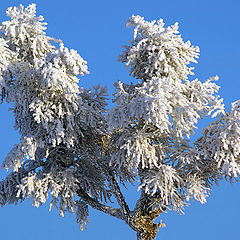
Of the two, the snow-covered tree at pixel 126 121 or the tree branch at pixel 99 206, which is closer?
the snow-covered tree at pixel 126 121

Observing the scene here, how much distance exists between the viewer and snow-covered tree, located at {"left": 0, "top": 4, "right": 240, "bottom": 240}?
1185 centimetres

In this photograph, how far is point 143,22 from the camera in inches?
499

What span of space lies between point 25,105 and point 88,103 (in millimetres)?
2093

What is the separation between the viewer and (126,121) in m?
11.8

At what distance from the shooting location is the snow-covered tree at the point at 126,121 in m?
11.9

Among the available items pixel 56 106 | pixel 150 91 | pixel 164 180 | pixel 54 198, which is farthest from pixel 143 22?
pixel 54 198

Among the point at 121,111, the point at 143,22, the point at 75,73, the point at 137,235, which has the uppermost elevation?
the point at 143,22

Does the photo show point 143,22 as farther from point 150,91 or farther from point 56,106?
point 56,106

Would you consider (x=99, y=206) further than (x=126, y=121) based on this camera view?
Yes

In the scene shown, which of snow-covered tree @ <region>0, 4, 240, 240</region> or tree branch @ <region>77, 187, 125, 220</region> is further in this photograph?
tree branch @ <region>77, 187, 125, 220</region>

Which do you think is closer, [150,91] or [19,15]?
[150,91]

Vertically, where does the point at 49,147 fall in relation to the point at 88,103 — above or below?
below

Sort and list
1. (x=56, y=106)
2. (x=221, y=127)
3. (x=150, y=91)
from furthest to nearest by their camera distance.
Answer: (x=56, y=106), (x=221, y=127), (x=150, y=91)

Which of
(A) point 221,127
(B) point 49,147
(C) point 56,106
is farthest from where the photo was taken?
(B) point 49,147
